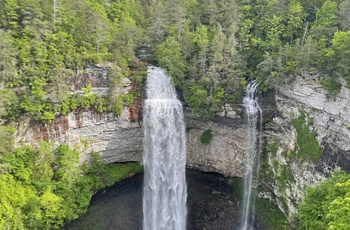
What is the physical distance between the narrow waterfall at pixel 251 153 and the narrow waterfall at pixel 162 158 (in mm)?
5479

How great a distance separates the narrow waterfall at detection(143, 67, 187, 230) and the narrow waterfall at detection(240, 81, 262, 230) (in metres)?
5.48

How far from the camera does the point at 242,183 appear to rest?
26641mm

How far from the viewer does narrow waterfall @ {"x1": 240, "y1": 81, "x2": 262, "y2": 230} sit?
24531 millimetres

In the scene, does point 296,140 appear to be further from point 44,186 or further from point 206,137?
point 44,186

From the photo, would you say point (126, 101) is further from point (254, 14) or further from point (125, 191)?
point (254, 14)

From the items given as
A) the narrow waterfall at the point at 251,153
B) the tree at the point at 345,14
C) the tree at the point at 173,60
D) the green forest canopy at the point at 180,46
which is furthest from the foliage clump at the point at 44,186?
the tree at the point at 345,14

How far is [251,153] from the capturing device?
1018 inches

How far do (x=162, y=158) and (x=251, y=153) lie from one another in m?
7.97

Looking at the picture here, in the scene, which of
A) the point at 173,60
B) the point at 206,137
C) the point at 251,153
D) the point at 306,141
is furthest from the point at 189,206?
the point at 173,60

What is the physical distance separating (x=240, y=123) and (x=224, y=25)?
397 inches

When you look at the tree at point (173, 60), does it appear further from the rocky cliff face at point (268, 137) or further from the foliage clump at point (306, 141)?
the foliage clump at point (306, 141)

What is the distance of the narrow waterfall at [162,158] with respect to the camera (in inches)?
945

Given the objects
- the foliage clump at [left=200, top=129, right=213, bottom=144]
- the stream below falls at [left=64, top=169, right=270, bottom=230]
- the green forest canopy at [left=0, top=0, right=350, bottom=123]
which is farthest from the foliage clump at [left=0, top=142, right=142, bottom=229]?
the foliage clump at [left=200, top=129, right=213, bottom=144]

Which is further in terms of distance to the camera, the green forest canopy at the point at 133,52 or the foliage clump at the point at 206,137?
the foliage clump at the point at 206,137
